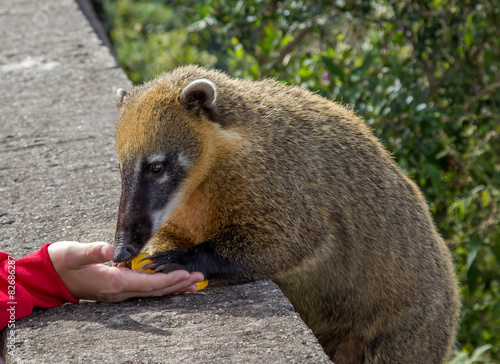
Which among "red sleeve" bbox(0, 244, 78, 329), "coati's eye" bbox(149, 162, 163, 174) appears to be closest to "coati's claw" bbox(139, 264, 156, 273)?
"red sleeve" bbox(0, 244, 78, 329)

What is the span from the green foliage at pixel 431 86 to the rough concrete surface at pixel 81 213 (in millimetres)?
1352

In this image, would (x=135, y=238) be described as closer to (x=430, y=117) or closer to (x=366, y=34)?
(x=430, y=117)

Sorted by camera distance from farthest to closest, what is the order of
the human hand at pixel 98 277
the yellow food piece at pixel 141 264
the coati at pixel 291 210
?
the coati at pixel 291 210 → the yellow food piece at pixel 141 264 → the human hand at pixel 98 277

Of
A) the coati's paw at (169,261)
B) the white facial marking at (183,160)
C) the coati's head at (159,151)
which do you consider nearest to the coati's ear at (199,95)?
the coati's head at (159,151)

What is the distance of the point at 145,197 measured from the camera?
Result: 278cm

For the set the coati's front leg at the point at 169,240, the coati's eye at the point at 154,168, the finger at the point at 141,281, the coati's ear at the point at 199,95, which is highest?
the coati's ear at the point at 199,95

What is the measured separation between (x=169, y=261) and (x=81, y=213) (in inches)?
31.2

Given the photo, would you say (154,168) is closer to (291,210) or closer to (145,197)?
(145,197)

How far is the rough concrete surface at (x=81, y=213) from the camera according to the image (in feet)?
7.07

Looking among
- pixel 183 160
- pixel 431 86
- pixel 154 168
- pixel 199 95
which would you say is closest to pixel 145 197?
pixel 154 168

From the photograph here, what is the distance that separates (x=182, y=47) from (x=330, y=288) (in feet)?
21.3

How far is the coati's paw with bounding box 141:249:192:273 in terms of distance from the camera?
263 cm

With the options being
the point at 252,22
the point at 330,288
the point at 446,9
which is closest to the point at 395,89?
the point at 446,9

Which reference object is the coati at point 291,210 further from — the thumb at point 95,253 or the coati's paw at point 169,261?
the thumb at point 95,253
